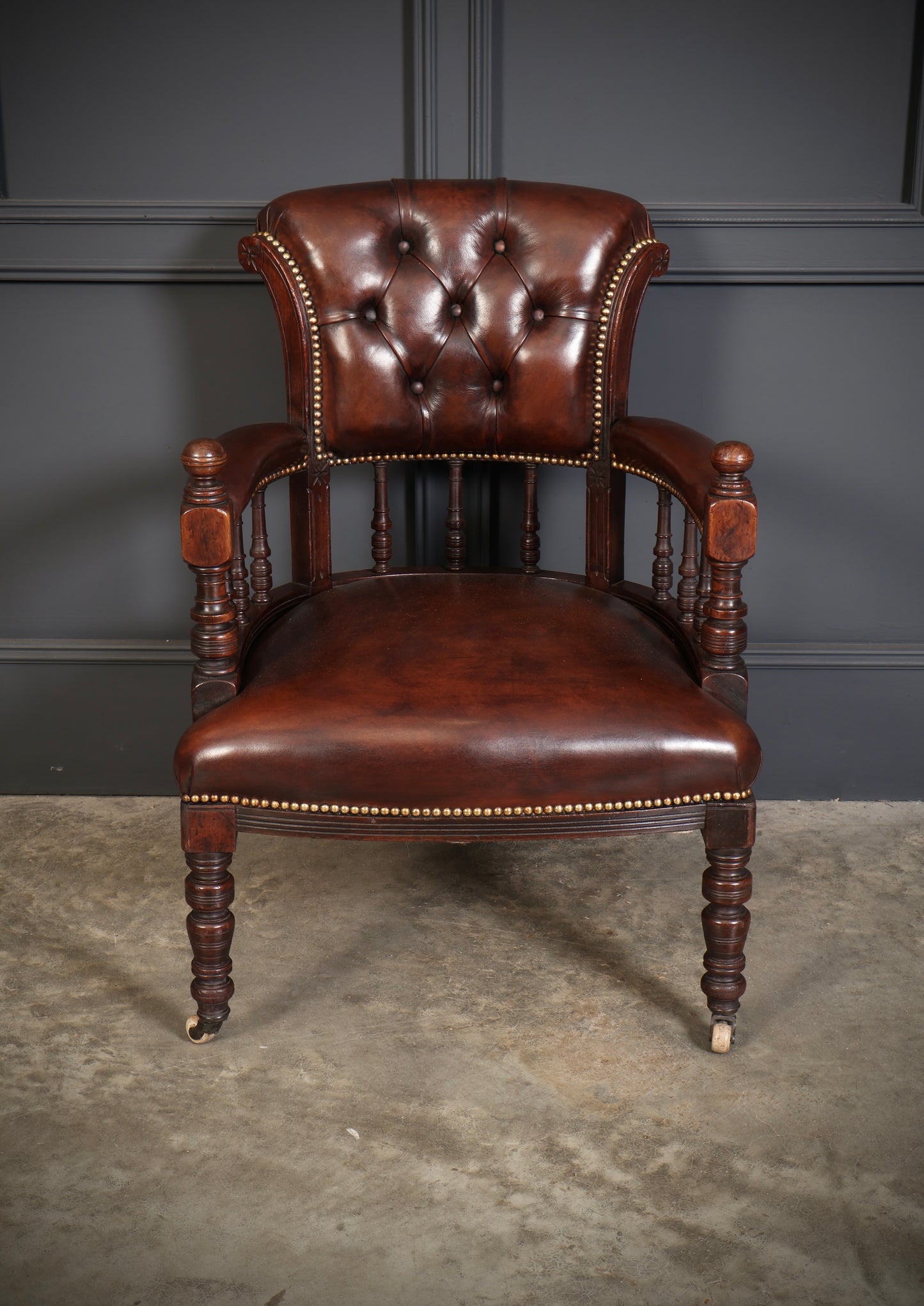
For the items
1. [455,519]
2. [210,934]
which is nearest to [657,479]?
[455,519]

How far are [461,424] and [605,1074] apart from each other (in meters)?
1.00

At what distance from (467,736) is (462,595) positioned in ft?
1.37

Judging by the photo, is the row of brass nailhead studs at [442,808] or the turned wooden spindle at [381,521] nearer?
the row of brass nailhead studs at [442,808]

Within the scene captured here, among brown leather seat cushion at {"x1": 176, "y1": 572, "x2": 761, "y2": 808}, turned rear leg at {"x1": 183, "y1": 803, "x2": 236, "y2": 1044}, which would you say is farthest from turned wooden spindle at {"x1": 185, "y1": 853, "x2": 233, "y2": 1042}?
brown leather seat cushion at {"x1": 176, "y1": 572, "x2": 761, "y2": 808}

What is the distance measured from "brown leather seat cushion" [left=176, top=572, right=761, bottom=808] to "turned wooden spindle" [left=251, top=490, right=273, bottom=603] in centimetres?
24

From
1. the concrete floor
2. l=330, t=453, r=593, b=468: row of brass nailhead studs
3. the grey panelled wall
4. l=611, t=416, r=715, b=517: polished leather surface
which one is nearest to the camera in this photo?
the concrete floor

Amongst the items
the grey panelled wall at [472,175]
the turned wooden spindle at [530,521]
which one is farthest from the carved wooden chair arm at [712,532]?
the grey panelled wall at [472,175]

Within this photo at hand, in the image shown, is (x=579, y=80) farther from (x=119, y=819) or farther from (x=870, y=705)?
(x=119, y=819)

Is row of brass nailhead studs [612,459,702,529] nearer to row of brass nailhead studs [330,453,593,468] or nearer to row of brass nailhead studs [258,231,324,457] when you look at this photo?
row of brass nailhead studs [330,453,593,468]

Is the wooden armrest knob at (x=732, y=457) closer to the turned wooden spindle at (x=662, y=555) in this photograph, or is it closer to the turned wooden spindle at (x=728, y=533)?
A: the turned wooden spindle at (x=728, y=533)

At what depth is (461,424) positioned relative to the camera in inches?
76.9

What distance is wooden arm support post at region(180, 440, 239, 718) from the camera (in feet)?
4.75

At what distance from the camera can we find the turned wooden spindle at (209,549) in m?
1.45

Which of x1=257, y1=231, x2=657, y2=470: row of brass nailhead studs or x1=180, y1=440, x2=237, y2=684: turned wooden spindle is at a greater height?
x1=257, y1=231, x2=657, y2=470: row of brass nailhead studs
